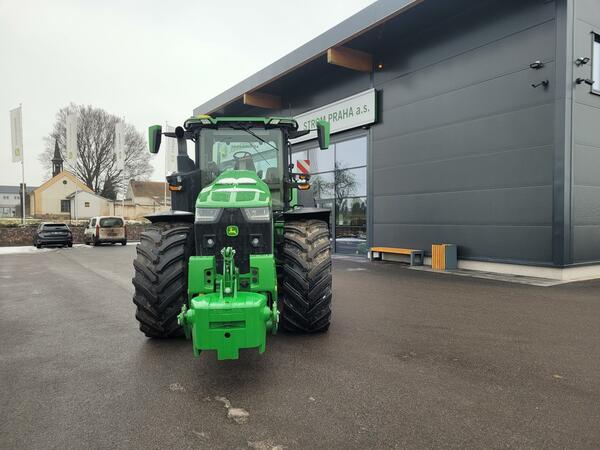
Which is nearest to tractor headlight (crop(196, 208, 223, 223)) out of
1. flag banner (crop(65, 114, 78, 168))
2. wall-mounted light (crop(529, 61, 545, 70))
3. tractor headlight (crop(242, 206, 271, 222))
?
tractor headlight (crop(242, 206, 271, 222))

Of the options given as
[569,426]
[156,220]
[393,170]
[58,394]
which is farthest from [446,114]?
[58,394]

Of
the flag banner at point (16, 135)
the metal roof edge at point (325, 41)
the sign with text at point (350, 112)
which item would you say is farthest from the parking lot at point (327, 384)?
the flag banner at point (16, 135)

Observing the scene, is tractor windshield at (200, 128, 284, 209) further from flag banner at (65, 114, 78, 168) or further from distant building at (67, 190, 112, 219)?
distant building at (67, 190, 112, 219)

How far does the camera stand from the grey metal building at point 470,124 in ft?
31.8

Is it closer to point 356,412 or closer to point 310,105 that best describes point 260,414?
point 356,412

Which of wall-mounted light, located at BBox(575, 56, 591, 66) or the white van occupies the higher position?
wall-mounted light, located at BBox(575, 56, 591, 66)

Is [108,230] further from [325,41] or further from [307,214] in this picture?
[307,214]

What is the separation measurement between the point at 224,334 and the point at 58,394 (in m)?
1.46

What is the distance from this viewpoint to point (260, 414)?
3.08 m

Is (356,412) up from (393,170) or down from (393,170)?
down

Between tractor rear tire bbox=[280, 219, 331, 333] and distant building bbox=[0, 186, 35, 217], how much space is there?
94.7m

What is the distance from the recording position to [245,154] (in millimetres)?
5633

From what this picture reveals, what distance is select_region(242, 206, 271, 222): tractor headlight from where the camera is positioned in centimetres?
418

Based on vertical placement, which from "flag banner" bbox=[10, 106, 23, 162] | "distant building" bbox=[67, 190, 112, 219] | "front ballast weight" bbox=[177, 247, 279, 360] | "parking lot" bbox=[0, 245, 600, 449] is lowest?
"parking lot" bbox=[0, 245, 600, 449]
